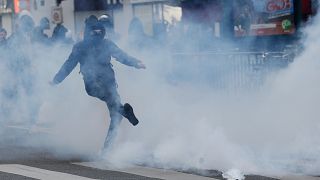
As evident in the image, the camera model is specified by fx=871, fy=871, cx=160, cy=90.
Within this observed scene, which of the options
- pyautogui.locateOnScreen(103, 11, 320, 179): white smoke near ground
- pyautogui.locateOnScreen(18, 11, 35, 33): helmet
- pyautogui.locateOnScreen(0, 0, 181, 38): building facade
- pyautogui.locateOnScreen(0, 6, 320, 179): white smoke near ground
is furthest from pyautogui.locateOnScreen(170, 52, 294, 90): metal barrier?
pyautogui.locateOnScreen(18, 11, 35, 33): helmet

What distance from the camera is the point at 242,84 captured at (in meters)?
12.1

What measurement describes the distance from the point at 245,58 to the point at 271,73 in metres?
0.89

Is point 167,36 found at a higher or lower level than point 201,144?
higher

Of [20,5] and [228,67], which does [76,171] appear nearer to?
[228,67]

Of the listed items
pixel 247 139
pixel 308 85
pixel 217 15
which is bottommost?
pixel 247 139

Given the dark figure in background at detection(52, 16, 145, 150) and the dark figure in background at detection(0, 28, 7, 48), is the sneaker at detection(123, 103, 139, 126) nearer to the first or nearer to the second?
the dark figure in background at detection(52, 16, 145, 150)

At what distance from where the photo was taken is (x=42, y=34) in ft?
40.5

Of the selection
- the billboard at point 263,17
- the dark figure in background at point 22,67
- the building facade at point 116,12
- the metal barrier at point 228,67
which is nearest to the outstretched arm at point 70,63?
the building facade at point 116,12

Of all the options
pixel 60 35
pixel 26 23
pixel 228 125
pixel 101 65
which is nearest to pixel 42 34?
pixel 26 23

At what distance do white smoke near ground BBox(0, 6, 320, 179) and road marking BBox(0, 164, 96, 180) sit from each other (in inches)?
32.2

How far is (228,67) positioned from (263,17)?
170 cm

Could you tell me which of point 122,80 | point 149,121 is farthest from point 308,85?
point 122,80

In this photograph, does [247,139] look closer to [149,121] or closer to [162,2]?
[149,121]

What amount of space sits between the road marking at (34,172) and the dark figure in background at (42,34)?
11.6 feet
